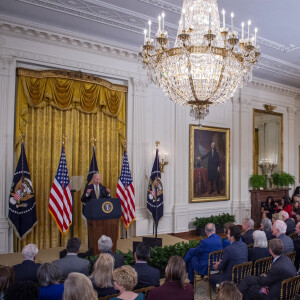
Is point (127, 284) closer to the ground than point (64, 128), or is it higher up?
closer to the ground

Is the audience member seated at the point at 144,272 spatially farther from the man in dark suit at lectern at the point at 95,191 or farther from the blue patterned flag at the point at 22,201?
the blue patterned flag at the point at 22,201

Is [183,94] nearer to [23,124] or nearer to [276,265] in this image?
Answer: [276,265]

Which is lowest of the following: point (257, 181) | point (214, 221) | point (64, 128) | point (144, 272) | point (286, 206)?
point (214, 221)

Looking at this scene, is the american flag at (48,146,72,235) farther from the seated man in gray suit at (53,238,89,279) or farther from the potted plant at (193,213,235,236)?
the potted plant at (193,213,235,236)

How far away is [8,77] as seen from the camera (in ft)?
24.5

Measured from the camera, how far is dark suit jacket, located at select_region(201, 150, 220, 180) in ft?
36.0

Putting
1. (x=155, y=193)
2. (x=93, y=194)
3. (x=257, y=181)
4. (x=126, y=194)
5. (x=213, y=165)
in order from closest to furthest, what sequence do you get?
(x=93, y=194)
(x=126, y=194)
(x=155, y=193)
(x=213, y=165)
(x=257, y=181)

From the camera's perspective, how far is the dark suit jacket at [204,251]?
17.0 ft

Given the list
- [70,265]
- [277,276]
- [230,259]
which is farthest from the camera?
[230,259]

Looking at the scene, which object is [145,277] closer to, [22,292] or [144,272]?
[144,272]

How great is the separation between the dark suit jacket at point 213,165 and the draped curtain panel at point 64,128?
11.0ft

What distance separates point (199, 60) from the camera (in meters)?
4.80

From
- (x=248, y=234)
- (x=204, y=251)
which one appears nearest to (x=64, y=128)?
(x=204, y=251)

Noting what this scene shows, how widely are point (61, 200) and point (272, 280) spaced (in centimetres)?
490
